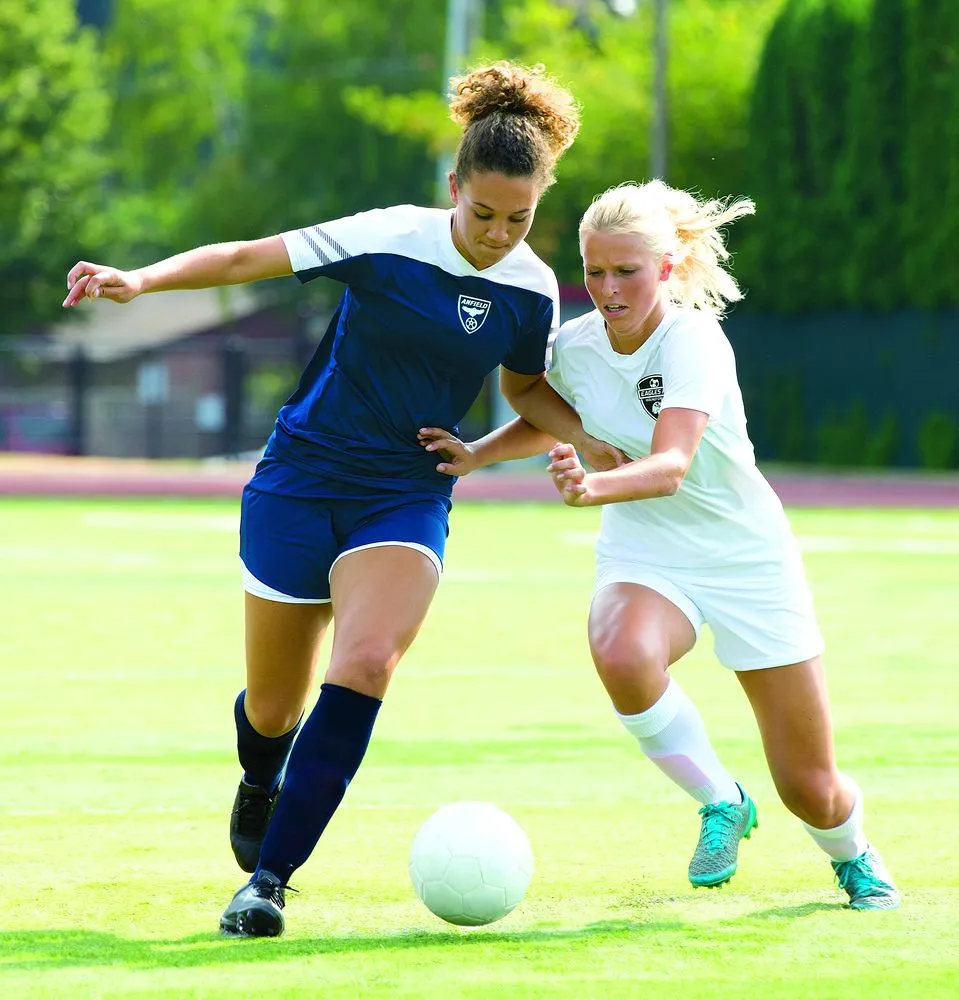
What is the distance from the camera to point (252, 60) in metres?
84.2

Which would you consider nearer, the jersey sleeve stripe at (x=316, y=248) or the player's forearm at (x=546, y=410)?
the jersey sleeve stripe at (x=316, y=248)

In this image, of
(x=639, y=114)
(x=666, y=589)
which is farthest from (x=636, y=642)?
(x=639, y=114)

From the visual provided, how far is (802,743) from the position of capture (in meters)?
5.42

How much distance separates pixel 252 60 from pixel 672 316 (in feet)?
267

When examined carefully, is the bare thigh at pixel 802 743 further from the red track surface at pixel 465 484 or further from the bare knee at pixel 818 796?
the red track surface at pixel 465 484

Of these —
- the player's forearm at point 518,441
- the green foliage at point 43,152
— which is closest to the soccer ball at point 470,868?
the player's forearm at point 518,441

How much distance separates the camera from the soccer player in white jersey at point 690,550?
543 cm

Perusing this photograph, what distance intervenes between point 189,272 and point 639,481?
1.32 meters

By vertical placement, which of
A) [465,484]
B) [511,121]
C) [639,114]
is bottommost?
[465,484]

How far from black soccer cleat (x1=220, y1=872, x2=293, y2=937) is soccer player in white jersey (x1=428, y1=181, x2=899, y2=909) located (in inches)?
43.4

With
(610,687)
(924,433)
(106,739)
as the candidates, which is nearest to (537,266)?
(610,687)

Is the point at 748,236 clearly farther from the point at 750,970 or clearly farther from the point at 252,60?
the point at 252,60

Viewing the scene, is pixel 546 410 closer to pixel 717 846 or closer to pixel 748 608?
pixel 748 608

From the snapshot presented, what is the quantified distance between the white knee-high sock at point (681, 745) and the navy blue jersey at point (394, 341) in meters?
0.92
